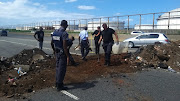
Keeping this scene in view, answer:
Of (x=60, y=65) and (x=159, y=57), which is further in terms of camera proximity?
(x=159, y=57)

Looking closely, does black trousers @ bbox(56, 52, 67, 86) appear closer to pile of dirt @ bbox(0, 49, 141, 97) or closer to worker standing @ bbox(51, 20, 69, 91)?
worker standing @ bbox(51, 20, 69, 91)

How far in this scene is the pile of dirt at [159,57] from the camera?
7.46 meters

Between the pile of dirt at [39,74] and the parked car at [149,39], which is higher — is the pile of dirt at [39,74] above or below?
below

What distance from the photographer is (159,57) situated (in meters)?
8.04

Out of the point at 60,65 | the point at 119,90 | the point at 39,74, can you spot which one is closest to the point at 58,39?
the point at 60,65

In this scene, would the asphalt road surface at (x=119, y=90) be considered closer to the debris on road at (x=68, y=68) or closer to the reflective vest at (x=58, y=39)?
the debris on road at (x=68, y=68)

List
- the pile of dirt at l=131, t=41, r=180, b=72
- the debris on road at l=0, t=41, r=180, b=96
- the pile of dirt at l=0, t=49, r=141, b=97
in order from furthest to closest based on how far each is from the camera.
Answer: the pile of dirt at l=131, t=41, r=180, b=72 < the debris on road at l=0, t=41, r=180, b=96 < the pile of dirt at l=0, t=49, r=141, b=97

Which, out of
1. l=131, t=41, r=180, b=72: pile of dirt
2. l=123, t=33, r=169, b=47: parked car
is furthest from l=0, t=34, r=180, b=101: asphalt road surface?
l=123, t=33, r=169, b=47: parked car

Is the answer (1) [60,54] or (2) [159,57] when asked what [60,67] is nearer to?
(1) [60,54]

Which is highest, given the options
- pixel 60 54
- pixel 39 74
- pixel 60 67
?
pixel 60 54

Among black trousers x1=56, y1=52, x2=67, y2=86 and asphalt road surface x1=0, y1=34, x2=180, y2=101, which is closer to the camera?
asphalt road surface x1=0, y1=34, x2=180, y2=101

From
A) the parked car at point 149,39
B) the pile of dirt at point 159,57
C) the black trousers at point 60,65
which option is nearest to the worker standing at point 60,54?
the black trousers at point 60,65

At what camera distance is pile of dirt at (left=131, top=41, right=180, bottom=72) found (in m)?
7.46

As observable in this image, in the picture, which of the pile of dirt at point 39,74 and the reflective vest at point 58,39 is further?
the pile of dirt at point 39,74
